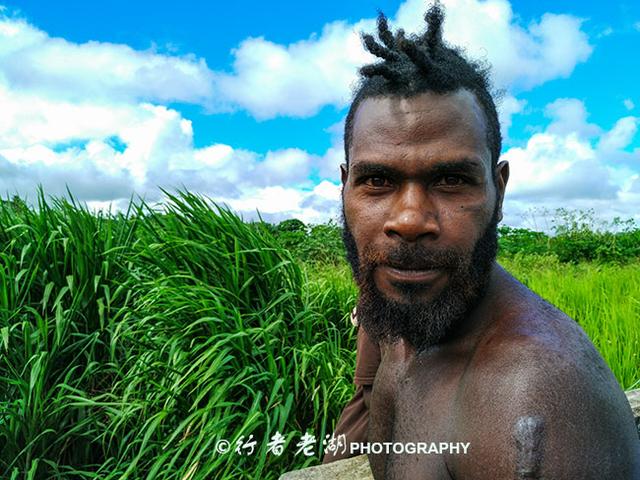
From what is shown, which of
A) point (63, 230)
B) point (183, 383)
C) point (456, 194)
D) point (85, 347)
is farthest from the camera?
point (63, 230)

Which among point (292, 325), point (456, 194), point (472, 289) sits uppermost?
point (456, 194)

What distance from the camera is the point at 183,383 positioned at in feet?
11.4

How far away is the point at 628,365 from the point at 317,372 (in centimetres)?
197

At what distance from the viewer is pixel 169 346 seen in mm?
3777

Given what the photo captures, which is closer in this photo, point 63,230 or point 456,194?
point 456,194

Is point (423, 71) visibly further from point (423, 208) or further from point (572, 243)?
point (572, 243)

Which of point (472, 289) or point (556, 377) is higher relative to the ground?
point (472, 289)

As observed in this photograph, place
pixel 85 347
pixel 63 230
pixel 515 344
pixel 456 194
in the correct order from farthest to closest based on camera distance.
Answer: pixel 63 230, pixel 85 347, pixel 456 194, pixel 515 344

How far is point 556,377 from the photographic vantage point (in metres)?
1.27

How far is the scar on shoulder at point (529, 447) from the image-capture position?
1.22 m

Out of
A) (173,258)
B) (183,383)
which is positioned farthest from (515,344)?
(173,258)

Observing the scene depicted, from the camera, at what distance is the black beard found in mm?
1482

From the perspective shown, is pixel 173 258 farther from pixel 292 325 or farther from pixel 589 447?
pixel 589 447

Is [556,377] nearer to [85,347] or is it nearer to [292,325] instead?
[292,325]
